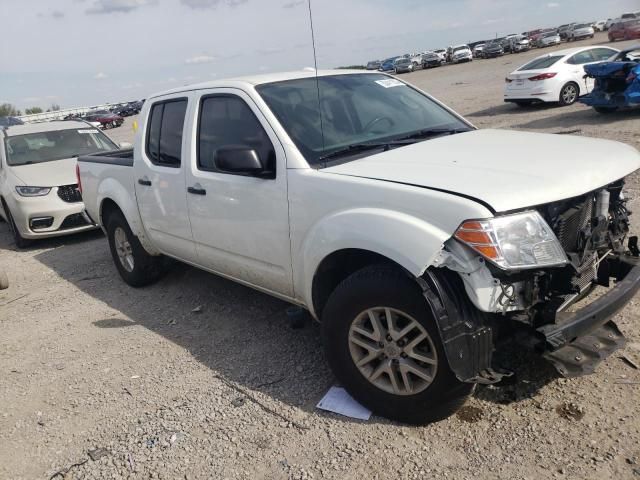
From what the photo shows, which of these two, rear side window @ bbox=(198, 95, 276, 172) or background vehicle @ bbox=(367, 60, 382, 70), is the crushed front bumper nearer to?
rear side window @ bbox=(198, 95, 276, 172)

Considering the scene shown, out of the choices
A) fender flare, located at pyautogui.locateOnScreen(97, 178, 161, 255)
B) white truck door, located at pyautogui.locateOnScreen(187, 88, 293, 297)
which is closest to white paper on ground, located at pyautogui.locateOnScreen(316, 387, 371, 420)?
white truck door, located at pyautogui.locateOnScreen(187, 88, 293, 297)

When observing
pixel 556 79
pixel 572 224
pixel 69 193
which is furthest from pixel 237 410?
pixel 556 79

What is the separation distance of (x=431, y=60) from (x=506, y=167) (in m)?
54.4

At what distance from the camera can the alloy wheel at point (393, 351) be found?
113 inches

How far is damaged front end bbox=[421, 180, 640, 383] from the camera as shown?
257cm

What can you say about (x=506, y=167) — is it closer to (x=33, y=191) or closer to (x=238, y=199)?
(x=238, y=199)

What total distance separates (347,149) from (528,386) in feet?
5.96

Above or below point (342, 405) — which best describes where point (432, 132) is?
above

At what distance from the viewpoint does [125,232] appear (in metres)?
5.65

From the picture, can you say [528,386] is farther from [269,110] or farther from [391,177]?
[269,110]

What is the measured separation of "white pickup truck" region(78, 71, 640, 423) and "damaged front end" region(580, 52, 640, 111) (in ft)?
31.4

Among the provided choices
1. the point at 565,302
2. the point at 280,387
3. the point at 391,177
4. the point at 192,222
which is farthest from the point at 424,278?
the point at 192,222

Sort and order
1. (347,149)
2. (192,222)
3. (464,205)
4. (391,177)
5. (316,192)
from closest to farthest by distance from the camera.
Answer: (464,205) < (391,177) < (316,192) < (347,149) < (192,222)

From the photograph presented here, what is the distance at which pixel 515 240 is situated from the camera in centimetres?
258
